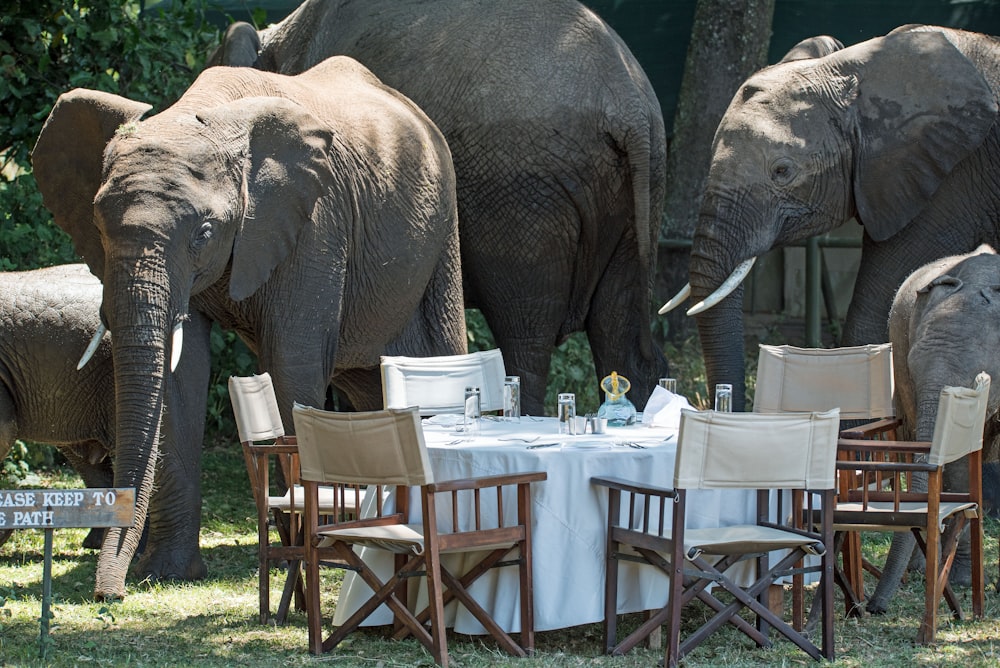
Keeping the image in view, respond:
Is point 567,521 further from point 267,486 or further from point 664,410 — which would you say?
point 267,486

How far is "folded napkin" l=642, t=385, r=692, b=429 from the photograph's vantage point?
6543mm

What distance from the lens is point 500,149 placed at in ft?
31.0

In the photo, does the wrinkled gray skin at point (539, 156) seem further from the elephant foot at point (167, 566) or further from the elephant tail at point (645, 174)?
the elephant foot at point (167, 566)

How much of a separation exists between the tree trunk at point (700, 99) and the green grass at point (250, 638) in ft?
19.2

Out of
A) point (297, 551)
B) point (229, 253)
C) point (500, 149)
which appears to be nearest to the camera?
point (297, 551)

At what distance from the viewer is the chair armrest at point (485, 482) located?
5.41 metres

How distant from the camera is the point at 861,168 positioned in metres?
8.81

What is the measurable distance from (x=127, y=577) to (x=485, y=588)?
2201 mm

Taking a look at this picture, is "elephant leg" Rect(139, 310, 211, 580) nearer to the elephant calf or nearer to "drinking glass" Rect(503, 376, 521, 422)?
the elephant calf

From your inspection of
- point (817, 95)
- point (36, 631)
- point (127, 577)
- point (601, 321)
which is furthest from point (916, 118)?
point (36, 631)

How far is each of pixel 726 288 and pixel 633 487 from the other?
127 inches

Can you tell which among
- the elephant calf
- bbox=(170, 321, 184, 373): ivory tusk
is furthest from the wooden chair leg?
the elephant calf

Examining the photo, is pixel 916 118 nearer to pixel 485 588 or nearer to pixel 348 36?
pixel 348 36

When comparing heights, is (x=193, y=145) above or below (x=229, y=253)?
above
